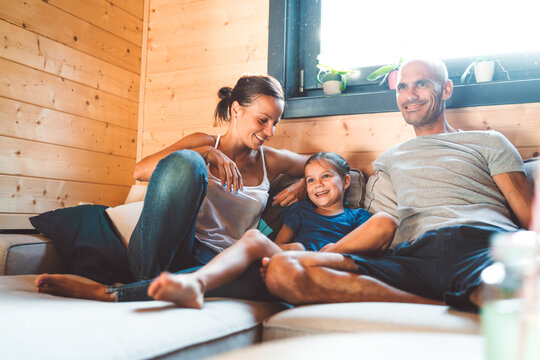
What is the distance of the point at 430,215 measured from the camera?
4.59 ft

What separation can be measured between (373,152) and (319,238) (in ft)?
2.08

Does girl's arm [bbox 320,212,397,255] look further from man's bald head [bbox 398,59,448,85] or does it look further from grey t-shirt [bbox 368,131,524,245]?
man's bald head [bbox 398,59,448,85]

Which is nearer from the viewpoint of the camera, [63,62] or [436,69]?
[436,69]

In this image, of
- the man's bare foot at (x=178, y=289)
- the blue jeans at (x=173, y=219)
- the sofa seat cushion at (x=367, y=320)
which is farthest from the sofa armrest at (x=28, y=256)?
the sofa seat cushion at (x=367, y=320)

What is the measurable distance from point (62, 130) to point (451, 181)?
1.81 m

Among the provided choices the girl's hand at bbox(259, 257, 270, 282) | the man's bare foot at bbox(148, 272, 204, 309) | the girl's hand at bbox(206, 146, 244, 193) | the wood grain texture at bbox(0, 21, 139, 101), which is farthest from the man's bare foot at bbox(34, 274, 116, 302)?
the wood grain texture at bbox(0, 21, 139, 101)

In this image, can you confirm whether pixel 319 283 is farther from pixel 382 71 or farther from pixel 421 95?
pixel 382 71

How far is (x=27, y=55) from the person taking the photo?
202cm

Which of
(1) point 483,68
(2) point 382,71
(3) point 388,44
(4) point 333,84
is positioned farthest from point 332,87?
(1) point 483,68

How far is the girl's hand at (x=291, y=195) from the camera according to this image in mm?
1695

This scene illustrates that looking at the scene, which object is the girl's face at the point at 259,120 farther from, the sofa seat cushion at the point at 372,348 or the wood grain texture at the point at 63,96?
the sofa seat cushion at the point at 372,348

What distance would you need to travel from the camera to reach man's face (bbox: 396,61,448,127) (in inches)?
63.8

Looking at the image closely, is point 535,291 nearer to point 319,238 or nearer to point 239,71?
point 319,238

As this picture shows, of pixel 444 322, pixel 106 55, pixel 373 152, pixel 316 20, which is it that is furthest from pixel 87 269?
pixel 316 20
